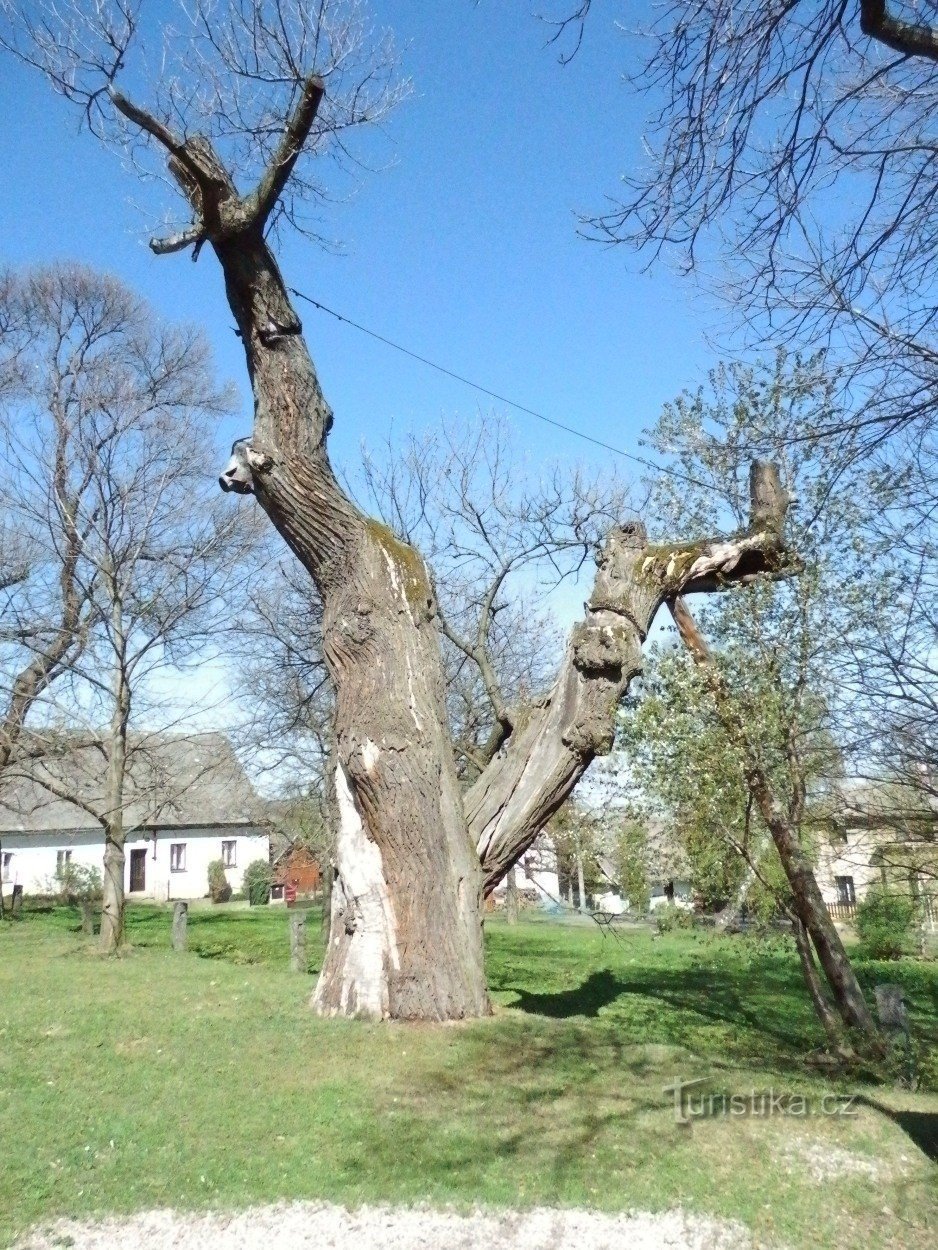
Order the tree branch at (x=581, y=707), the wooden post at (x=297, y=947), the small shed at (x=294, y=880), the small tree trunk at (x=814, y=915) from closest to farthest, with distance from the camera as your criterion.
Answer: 1. the tree branch at (x=581, y=707)
2. the small tree trunk at (x=814, y=915)
3. the wooden post at (x=297, y=947)
4. the small shed at (x=294, y=880)

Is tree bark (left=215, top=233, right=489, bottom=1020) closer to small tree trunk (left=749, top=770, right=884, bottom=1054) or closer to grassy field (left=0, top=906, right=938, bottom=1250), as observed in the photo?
grassy field (left=0, top=906, right=938, bottom=1250)

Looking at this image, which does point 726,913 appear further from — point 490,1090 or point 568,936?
point 568,936

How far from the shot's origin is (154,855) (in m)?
43.7

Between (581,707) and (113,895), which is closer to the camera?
(581,707)

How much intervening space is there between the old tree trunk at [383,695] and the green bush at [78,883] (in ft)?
95.6

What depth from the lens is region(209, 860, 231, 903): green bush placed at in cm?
4378

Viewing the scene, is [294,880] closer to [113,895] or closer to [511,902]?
[511,902]

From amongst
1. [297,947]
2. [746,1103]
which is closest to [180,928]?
[297,947]

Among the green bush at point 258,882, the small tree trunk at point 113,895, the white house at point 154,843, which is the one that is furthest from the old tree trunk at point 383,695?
the green bush at point 258,882

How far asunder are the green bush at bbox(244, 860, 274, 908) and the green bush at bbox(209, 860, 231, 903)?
4.31ft

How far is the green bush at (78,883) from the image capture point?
34.5 meters

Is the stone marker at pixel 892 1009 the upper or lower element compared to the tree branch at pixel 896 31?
lower

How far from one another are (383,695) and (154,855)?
3892cm

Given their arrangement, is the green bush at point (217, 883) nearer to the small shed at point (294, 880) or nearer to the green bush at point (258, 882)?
the green bush at point (258, 882)
